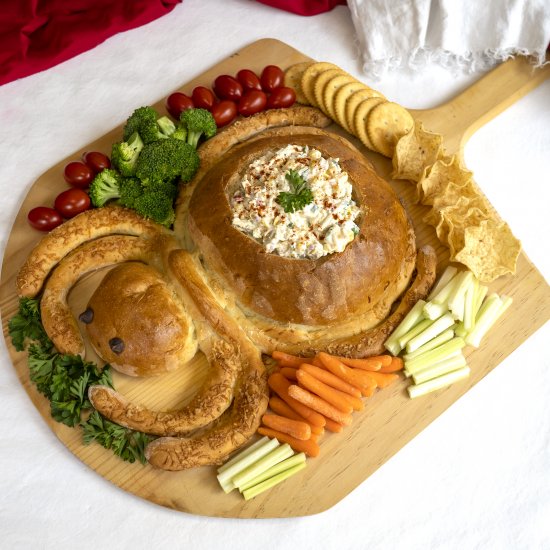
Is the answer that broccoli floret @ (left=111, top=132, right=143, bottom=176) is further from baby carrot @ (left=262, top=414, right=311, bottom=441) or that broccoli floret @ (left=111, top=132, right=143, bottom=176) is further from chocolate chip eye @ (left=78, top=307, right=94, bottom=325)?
baby carrot @ (left=262, top=414, right=311, bottom=441)

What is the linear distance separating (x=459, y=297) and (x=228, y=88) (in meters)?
2.68

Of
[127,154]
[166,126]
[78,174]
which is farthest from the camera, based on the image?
[166,126]

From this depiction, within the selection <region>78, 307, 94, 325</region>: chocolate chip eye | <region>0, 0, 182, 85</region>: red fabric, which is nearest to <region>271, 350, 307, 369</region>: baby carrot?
<region>78, 307, 94, 325</region>: chocolate chip eye

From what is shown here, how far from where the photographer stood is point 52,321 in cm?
549

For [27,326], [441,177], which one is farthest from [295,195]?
[27,326]

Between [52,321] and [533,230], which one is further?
[533,230]

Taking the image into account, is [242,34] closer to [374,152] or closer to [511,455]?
[374,152]

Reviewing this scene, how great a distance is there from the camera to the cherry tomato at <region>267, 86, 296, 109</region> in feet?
21.4

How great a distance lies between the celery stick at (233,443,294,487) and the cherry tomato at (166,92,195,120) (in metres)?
3.00

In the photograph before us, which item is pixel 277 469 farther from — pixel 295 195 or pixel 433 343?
pixel 295 195

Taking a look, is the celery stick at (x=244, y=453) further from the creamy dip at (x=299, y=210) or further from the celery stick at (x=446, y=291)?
the celery stick at (x=446, y=291)

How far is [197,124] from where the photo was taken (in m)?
6.19

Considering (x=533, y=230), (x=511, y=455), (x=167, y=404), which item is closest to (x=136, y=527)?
(x=167, y=404)

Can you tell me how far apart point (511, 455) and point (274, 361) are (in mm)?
1893
